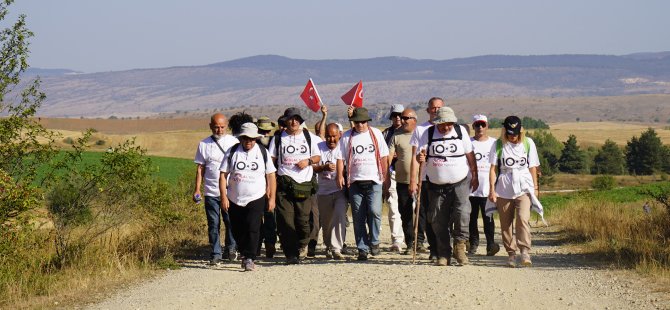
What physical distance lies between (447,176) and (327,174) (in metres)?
1.90

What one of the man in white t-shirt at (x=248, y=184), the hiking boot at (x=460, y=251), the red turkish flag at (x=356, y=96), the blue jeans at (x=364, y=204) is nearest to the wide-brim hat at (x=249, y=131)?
the man in white t-shirt at (x=248, y=184)

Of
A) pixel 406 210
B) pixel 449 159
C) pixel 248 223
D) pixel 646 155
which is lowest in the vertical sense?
pixel 646 155

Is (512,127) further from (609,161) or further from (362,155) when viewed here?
(609,161)

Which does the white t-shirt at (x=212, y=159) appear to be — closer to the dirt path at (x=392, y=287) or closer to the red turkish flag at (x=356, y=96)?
the dirt path at (x=392, y=287)

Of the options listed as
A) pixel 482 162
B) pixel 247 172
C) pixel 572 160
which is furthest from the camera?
pixel 572 160

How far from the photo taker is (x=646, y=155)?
86.4 meters

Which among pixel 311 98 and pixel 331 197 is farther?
pixel 311 98

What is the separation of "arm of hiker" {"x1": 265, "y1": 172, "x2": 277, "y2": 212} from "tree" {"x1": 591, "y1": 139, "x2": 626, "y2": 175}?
246ft

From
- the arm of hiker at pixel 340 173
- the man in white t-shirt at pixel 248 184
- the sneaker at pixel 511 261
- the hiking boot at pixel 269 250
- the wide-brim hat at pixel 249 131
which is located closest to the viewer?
the wide-brim hat at pixel 249 131

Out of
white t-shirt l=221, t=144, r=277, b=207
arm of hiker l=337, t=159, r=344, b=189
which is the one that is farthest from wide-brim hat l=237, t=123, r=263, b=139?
arm of hiker l=337, t=159, r=344, b=189

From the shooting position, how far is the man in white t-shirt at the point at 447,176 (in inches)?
546

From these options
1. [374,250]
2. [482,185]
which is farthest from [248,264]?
Result: [482,185]

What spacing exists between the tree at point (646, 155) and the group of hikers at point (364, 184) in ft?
239

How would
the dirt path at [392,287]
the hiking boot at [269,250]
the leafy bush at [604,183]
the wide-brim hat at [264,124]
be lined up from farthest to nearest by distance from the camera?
the leafy bush at [604,183] < the hiking boot at [269,250] < the wide-brim hat at [264,124] < the dirt path at [392,287]
